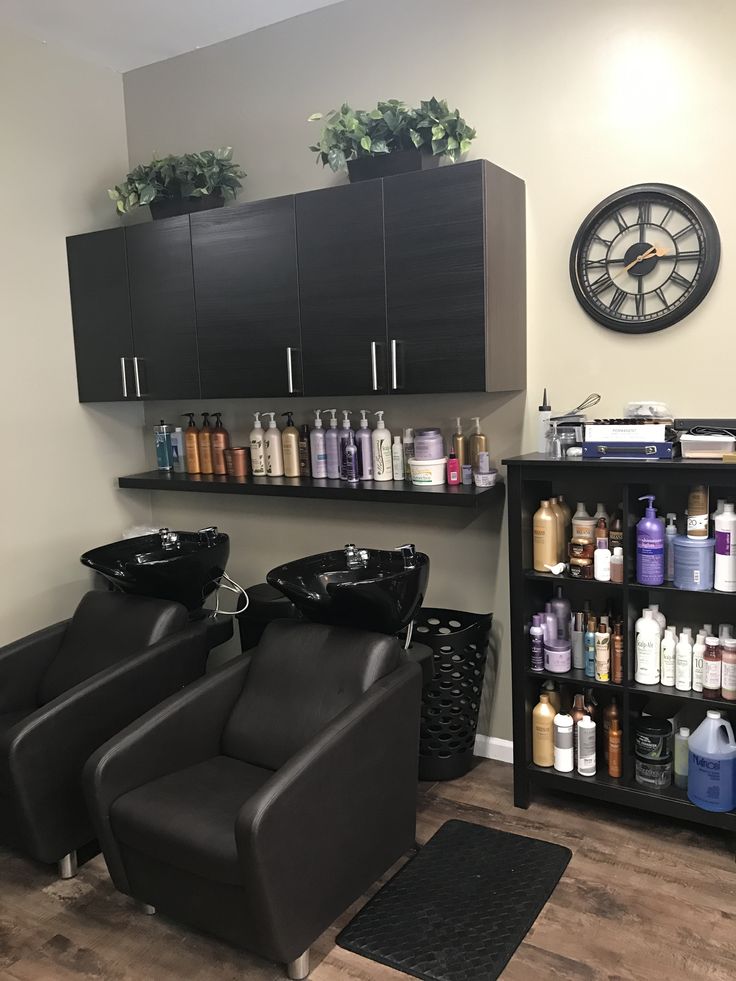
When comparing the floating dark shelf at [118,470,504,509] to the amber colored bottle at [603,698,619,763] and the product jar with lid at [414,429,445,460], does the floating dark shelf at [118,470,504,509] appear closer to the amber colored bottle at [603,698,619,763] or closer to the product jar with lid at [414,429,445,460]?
the product jar with lid at [414,429,445,460]

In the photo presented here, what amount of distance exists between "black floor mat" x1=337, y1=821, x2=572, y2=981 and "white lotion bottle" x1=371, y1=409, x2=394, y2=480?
1.24 metres

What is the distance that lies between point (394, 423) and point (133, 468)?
134 centimetres

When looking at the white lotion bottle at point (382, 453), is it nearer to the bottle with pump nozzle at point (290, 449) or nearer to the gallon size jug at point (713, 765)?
the bottle with pump nozzle at point (290, 449)

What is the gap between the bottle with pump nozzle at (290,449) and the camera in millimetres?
3092

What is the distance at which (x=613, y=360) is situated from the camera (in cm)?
261

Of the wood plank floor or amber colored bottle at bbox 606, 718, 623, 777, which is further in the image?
amber colored bottle at bbox 606, 718, 623, 777

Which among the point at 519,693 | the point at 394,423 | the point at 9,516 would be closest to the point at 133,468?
the point at 9,516

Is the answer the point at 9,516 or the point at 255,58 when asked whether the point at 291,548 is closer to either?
the point at 9,516

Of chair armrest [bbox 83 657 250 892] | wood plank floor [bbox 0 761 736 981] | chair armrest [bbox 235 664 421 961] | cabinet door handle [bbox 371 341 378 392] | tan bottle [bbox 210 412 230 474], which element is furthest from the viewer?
tan bottle [bbox 210 412 230 474]

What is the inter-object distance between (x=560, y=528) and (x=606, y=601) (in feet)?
1.14

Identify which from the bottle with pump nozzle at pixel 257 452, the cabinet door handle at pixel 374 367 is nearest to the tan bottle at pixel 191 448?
the bottle with pump nozzle at pixel 257 452

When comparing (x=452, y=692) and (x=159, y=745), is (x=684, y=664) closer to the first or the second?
(x=452, y=692)

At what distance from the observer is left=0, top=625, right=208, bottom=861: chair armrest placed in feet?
7.55

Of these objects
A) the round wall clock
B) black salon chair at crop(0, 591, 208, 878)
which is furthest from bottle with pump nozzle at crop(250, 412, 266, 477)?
the round wall clock
